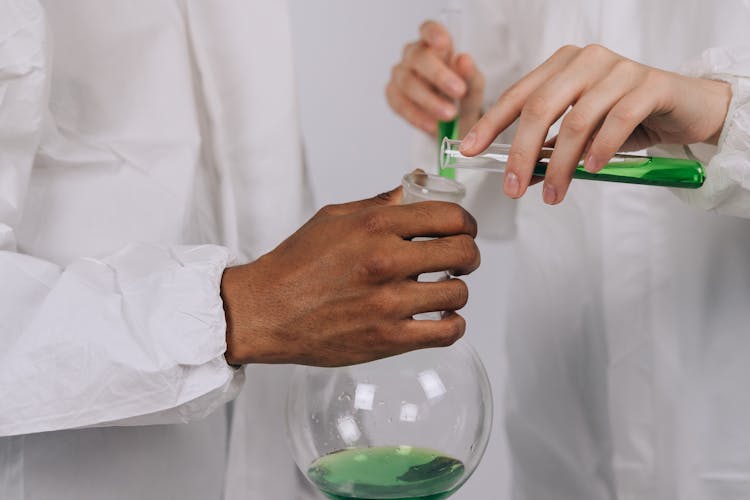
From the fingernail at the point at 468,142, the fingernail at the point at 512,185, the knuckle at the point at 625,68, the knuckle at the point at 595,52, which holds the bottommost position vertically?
the fingernail at the point at 512,185

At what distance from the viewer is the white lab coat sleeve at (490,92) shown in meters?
1.52

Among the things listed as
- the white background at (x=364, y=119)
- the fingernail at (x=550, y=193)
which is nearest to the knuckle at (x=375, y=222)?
the fingernail at (x=550, y=193)

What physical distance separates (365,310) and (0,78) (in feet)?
1.31

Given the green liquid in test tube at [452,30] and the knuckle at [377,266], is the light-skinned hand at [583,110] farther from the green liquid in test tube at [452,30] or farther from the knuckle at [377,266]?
the green liquid in test tube at [452,30]

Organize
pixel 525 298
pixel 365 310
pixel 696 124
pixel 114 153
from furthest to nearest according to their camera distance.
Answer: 1. pixel 525 298
2. pixel 114 153
3. pixel 696 124
4. pixel 365 310

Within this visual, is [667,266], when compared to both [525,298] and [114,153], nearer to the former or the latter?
[525,298]

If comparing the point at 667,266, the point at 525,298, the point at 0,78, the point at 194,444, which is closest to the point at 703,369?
the point at 667,266

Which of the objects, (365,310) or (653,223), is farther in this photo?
(653,223)

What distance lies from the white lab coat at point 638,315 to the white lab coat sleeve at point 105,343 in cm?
50

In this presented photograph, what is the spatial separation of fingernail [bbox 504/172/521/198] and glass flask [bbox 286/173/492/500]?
44 mm

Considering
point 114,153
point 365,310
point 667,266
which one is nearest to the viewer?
point 365,310

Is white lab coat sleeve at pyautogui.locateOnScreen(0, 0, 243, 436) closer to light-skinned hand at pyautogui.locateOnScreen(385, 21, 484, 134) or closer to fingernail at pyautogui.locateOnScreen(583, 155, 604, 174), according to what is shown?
fingernail at pyautogui.locateOnScreen(583, 155, 604, 174)

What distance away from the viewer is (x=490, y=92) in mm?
1546

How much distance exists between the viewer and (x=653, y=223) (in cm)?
120
